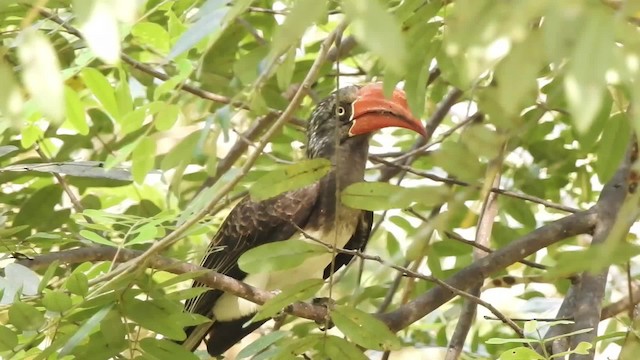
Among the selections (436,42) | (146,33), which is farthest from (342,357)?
(146,33)

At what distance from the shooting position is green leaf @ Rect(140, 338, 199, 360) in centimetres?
213

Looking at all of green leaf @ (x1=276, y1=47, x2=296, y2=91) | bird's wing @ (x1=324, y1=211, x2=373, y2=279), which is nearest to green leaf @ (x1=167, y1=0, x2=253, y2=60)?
green leaf @ (x1=276, y1=47, x2=296, y2=91)

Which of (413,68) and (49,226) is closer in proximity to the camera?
(413,68)

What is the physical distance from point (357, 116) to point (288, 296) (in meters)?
1.41

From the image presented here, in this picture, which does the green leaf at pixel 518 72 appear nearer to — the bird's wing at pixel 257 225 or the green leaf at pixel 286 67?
the green leaf at pixel 286 67

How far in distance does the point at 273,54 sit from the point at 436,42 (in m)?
1.12

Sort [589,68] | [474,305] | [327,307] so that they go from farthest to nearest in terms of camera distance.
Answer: [474,305] → [327,307] → [589,68]

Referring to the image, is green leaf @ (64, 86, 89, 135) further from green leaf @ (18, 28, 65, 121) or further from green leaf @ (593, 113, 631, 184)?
green leaf @ (18, 28, 65, 121)

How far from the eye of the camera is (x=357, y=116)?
325cm

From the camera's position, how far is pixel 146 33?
2.62 metres

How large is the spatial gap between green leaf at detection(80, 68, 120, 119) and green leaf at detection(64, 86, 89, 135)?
0.16ft

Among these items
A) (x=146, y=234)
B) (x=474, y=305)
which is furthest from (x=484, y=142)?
(x=474, y=305)

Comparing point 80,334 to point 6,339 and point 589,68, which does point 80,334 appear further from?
point 589,68

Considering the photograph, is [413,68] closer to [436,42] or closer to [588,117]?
[436,42]
